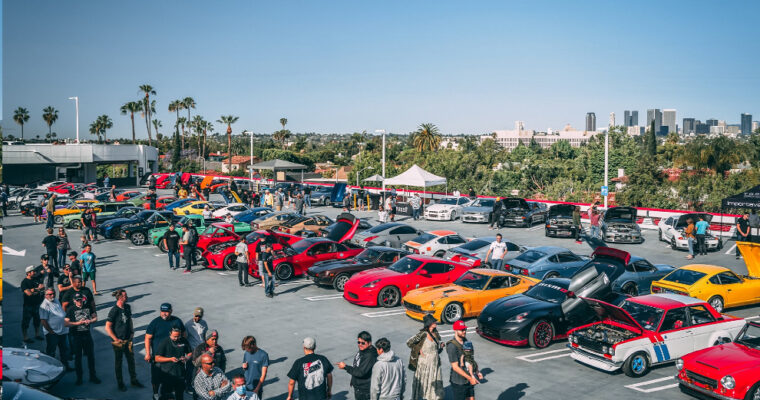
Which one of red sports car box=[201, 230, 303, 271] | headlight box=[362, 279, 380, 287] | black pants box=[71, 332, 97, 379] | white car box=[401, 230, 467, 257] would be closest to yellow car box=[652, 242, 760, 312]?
headlight box=[362, 279, 380, 287]

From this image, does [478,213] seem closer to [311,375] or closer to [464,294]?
[464,294]

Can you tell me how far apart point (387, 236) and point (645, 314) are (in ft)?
39.2

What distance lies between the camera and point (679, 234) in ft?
78.9

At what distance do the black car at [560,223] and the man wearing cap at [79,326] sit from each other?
69.7ft

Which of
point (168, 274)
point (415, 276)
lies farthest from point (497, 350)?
point (168, 274)

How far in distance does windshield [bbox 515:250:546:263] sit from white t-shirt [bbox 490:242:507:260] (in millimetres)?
754

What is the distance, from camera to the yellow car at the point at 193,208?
29.4 m

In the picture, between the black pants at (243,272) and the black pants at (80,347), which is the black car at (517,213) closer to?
the black pants at (243,272)

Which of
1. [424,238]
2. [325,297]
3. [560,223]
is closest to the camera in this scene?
[325,297]

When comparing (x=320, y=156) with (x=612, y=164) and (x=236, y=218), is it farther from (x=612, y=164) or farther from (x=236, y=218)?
(x=236, y=218)

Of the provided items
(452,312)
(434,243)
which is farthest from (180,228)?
(452,312)

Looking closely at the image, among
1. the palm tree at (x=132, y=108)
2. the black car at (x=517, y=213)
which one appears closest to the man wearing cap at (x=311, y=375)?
the black car at (x=517, y=213)

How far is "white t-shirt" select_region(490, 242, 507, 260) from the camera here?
57.7 ft

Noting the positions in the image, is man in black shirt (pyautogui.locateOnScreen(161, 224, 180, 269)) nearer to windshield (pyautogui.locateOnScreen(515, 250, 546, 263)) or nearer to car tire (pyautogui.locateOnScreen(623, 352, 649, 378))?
windshield (pyautogui.locateOnScreen(515, 250, 546, 263))
